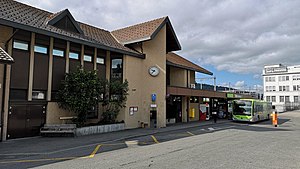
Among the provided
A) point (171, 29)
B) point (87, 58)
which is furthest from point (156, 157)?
point (171, 29)

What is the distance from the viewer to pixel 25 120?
14203 millimetres

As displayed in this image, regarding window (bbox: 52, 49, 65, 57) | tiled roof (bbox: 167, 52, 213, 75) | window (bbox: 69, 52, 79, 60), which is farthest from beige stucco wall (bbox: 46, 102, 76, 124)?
tiled roof (bbox: 167, 52, 213, 75)

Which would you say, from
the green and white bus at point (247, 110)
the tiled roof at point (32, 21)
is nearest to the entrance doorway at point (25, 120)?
the tiled roof at point (32, 21)

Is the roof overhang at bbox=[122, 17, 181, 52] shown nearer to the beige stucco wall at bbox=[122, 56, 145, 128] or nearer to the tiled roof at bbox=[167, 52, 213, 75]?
the tiled roof at bbox=[167, 52, 213, 75]

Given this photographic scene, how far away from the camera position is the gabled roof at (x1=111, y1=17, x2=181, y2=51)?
20673 mm

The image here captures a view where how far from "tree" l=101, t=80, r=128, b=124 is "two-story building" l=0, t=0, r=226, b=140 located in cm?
83

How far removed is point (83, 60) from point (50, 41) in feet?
9.37

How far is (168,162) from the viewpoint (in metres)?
8.34

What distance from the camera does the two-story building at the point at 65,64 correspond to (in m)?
13.7

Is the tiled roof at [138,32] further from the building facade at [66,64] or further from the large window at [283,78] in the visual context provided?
the large window at [283,78]

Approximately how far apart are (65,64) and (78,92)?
8.06ft

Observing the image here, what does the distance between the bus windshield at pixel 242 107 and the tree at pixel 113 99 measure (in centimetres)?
1561

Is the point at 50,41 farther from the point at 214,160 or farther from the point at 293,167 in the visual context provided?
the point at 293,167

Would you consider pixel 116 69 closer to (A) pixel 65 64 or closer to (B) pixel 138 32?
(B) pixel 138 32
